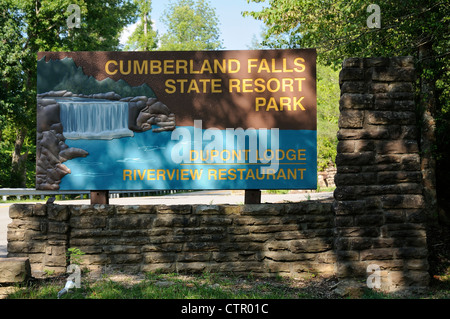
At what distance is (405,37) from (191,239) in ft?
19.7

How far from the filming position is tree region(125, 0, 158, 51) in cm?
3388

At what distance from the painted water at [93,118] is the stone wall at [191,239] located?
1.12 m

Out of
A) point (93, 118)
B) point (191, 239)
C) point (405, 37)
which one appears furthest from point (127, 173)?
point (405, 37)

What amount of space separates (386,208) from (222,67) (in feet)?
Answer: 10.4

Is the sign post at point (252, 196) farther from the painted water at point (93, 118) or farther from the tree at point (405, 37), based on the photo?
the tree at point (405, 37)

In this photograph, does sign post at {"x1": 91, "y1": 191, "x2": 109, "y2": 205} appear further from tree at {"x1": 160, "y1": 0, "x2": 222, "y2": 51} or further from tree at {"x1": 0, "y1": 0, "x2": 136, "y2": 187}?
tree at {"x1": 160, "y1": 0, "x2": 222, "y2": 51}

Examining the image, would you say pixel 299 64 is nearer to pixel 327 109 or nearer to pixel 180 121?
pixel 180 121

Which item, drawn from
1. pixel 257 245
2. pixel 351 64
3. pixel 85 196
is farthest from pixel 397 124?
pixel 85 196

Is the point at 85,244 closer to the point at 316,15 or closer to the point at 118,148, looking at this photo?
the point at 118,148

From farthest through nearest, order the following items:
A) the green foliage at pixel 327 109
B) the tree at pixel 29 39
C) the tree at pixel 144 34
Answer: the tree at pixel 144 34
the green foliage at pixel 327 109
the tree at pixel 29 39

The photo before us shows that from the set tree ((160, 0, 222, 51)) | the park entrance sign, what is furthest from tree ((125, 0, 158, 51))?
the park entrance sign

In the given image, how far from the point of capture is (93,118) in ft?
24.0

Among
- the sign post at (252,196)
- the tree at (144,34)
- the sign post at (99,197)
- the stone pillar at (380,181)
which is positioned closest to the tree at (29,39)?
the tree at (144,34)

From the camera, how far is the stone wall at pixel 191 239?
7.00m
